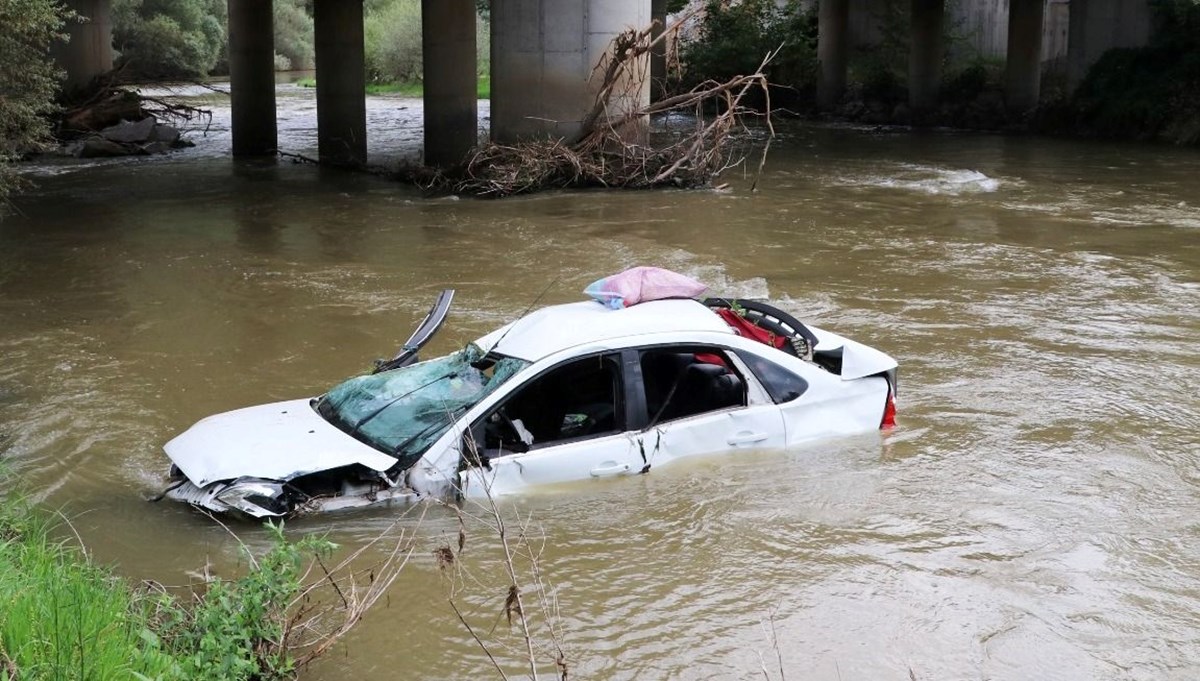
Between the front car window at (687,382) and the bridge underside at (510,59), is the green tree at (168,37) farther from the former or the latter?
the front car window at (687,382)

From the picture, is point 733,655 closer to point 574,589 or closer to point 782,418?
point 574,589

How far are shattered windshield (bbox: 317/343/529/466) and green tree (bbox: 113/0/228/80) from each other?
53010mm

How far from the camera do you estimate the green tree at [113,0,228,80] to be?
59094mm

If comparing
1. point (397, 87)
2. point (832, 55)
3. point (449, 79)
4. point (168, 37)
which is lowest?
point (449, 79)

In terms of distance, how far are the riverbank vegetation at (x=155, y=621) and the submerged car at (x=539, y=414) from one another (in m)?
0.77

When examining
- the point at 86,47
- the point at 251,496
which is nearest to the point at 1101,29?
the point at 86,47

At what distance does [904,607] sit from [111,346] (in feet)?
28.1

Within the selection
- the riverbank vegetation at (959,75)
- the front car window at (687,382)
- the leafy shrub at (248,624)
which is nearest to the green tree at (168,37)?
the riverbank vegetation at (959,75)

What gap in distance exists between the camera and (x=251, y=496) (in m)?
6.77

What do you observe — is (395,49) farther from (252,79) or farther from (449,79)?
(449,79)

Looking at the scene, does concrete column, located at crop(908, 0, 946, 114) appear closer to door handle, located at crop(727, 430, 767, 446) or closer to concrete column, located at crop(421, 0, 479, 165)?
concrete column, located at crop(421, 0, 479, 165)

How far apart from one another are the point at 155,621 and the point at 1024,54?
125 feet

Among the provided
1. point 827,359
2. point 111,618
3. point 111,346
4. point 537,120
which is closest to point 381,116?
point 537,120

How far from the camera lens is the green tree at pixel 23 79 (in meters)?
10.7
